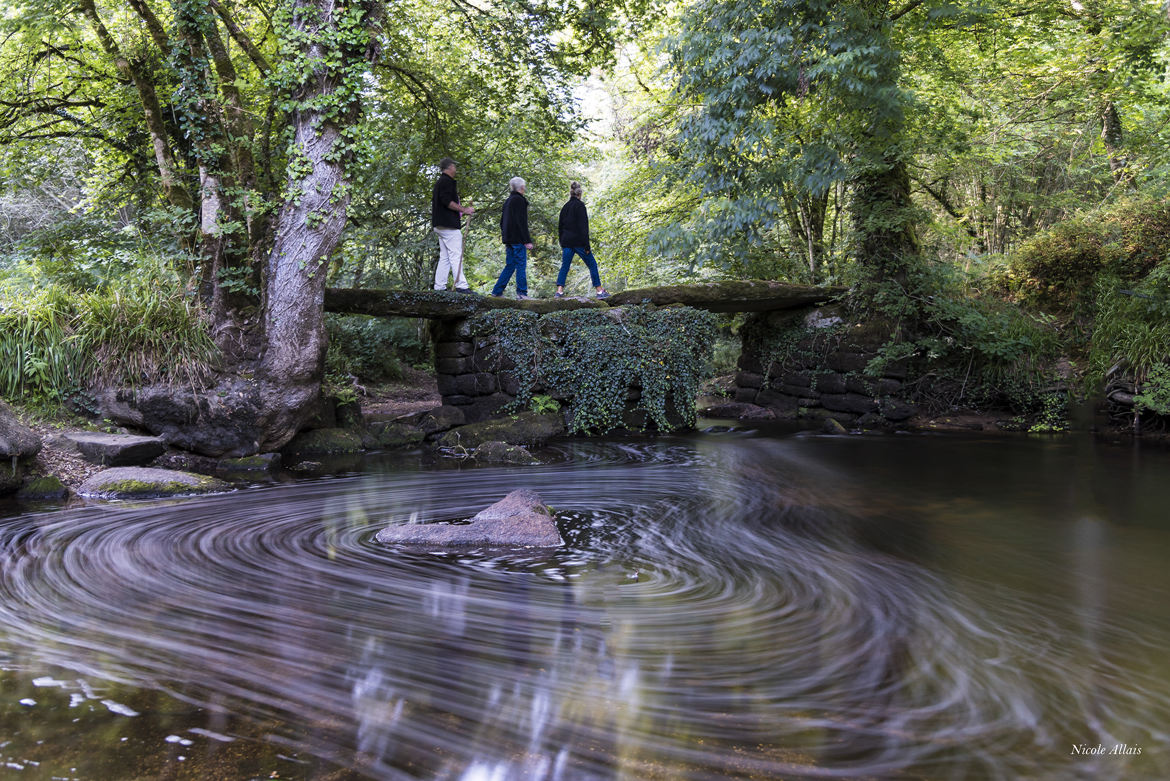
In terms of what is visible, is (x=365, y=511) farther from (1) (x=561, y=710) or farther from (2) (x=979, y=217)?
(2) (x=979, y=217)

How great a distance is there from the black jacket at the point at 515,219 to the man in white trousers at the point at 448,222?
1.80ft

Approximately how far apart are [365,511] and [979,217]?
52.4ft

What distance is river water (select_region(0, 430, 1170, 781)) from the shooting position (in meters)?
2.34

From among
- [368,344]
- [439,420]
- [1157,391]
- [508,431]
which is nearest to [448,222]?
[439,420]

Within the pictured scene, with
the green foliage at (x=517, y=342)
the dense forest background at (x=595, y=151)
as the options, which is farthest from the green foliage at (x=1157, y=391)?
the green foliage at (x=517, y=342)

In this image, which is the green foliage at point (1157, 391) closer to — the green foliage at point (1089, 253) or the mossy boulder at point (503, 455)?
the green foliage at point (1089, 253)

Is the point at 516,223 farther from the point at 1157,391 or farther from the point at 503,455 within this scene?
the point at 1157,391

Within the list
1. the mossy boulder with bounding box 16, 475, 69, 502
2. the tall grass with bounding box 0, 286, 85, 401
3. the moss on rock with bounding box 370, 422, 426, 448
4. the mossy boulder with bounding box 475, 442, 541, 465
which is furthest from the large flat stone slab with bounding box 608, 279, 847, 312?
the mossy boulder with bounding box 16, 475, 69, 502

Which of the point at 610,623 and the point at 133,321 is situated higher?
the point at 133,321

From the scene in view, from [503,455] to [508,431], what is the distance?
1220mm

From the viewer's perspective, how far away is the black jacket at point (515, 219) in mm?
10883

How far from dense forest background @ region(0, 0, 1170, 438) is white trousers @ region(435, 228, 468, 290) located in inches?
63.3

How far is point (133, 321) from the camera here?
8742 mm

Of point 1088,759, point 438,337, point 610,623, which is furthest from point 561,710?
point 438,337
